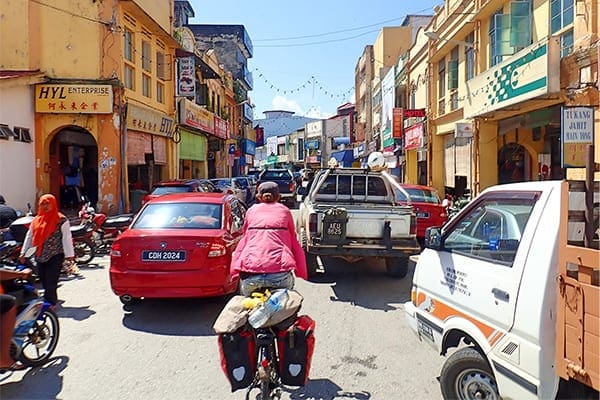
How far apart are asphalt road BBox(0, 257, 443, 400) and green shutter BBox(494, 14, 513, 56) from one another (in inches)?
359

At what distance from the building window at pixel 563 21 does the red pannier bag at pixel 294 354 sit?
9.97 metres

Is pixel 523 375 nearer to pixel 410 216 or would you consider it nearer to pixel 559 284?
pixel 559 284

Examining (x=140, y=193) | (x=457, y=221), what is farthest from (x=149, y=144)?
(x=457, y=221)

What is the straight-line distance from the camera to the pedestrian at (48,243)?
5.64 meters

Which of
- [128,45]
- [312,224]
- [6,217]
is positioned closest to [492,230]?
[312,224]

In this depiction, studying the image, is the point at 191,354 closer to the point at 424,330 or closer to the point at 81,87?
the point at 424,330

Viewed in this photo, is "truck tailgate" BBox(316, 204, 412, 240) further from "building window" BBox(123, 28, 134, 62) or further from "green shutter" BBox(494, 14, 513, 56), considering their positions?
"building window" BBox(123, 28, 134, 62)

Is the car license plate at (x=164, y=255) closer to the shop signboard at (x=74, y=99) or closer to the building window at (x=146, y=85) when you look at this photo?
the shop signboard at (x=74, y=99)

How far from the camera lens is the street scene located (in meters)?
2.90

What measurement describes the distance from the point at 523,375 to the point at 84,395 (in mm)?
3391

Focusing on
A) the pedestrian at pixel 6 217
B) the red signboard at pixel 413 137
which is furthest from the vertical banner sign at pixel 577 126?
the red signboard at pixel 413 137

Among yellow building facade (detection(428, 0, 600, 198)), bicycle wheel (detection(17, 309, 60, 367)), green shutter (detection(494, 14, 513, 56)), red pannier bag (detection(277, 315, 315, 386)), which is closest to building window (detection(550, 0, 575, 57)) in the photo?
yellow building facade (detection(428, 0, 600, 198))

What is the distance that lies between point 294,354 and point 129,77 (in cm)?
1603

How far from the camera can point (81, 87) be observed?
1523 cm
